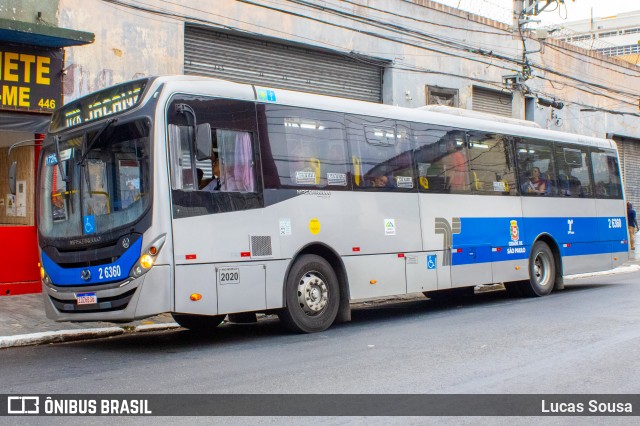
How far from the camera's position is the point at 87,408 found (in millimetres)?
6281

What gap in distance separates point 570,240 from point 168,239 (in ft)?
33.3

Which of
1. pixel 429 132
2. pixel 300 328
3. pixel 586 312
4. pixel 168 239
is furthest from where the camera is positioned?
pixel 429 132

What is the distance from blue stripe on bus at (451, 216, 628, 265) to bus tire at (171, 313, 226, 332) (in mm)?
4151

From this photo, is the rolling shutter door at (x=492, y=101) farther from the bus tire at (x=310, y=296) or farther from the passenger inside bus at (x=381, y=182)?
the bus tire at (x=310, y=296)

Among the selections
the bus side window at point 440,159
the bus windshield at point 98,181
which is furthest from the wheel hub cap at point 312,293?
the bus side window at point 440,159

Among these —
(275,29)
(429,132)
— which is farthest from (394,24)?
(429,132)

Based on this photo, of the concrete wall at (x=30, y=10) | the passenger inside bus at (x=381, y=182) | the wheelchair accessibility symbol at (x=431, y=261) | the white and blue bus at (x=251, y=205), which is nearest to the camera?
the white and blue bus at (x=251, y=205)

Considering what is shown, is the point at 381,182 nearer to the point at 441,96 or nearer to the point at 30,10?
the point at 30,10

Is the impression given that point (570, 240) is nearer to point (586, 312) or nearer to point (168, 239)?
point (586, 312)

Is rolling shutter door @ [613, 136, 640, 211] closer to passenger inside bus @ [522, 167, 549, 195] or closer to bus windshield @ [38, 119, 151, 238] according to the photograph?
passenger inside bus @ [522, 167, 549, 195]

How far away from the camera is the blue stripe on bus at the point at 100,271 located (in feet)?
28.9

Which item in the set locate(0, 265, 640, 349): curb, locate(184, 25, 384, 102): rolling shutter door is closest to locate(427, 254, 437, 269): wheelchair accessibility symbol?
locate(0, 265, 640, 349): curb

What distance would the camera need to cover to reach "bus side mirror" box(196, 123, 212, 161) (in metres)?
9.11

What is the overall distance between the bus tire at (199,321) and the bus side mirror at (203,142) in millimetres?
2830
